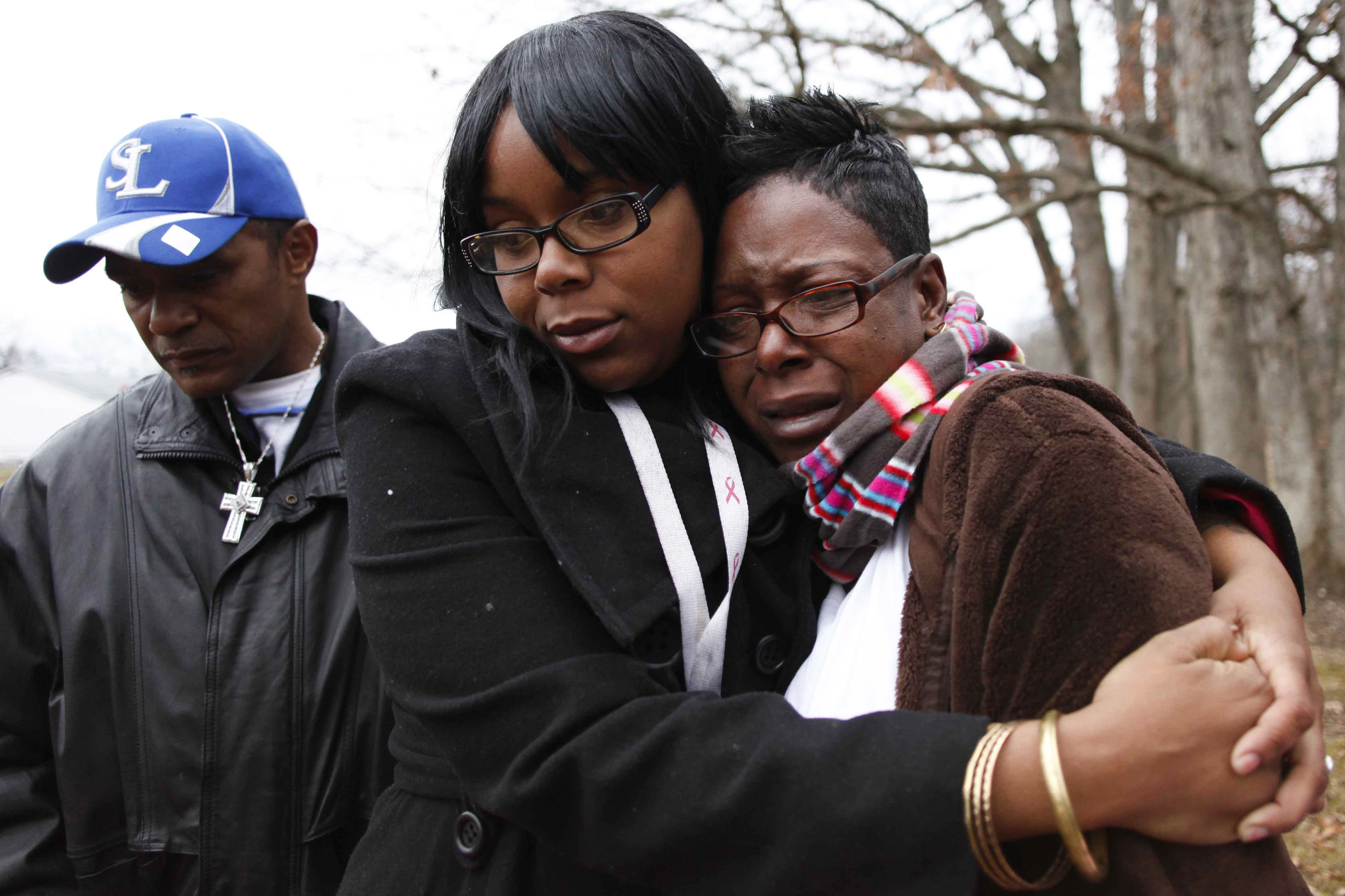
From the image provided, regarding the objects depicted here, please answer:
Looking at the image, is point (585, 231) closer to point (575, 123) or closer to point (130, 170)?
point (575, 123)

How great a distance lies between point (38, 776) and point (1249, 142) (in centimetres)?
838

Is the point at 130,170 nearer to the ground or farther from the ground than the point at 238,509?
farther from the ground

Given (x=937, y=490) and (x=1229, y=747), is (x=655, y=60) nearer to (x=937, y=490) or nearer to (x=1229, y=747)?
(x=937, y=490)

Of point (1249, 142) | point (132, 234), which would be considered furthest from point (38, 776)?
point (1249, 142)

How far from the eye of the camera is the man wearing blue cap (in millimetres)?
1926

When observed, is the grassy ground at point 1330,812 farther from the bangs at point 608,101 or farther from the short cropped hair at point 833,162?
the bangs at point 608,101

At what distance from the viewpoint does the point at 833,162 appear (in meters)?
1.66

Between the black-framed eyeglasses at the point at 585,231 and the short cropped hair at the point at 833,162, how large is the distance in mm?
252

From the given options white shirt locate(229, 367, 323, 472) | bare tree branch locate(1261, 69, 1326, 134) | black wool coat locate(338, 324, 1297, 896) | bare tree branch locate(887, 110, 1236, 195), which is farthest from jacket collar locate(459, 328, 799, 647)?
bare tree branch locate(1261, 69, 1326, 134)

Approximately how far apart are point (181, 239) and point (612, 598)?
4.77 feet

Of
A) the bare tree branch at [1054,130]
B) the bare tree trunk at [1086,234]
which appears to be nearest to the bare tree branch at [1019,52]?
the bare tree trunk at [1086,234]

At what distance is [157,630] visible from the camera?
1.97 meters

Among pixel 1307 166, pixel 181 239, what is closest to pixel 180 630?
pixel 181 239

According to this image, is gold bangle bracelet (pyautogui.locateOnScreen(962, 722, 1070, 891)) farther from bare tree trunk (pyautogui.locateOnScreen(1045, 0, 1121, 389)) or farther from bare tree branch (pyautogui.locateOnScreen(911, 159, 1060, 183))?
bare tree trunk (pyautogui.locateOnScreen(1045, 0, 1121, 389))
